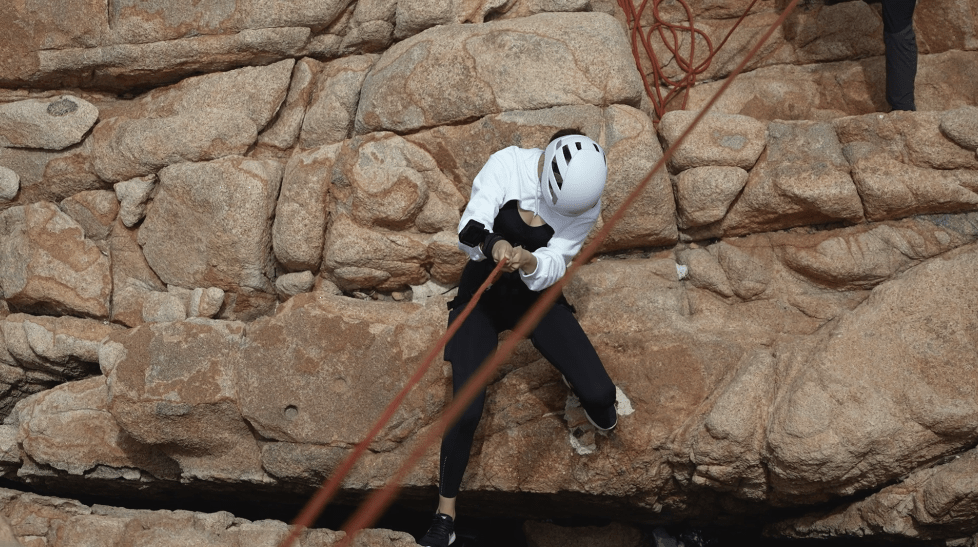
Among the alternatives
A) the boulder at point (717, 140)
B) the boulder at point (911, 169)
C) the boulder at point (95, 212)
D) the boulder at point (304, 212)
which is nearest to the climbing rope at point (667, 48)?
the boulder at point (717, 140)

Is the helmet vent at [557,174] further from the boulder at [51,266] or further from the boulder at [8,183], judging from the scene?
the boulder at [8,183]

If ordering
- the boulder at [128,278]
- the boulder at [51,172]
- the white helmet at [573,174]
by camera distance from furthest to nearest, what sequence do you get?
the boulder at [51,172], the boulder at [128,278], the white helmet at [573,174]

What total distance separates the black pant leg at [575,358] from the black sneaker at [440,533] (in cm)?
82

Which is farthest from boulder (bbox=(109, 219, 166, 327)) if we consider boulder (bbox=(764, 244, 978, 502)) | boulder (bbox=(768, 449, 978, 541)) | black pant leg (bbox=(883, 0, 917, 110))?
black pant leg (bbox=(883, 0, 917, 110))

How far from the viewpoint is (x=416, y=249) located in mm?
4957

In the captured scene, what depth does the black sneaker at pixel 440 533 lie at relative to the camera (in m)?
3.91

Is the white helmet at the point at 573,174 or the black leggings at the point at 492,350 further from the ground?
the white helmet at the point at 573,174

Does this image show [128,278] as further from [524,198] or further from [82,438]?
[524,198]

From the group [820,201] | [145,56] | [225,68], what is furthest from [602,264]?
[145,56]

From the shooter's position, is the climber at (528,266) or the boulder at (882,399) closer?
the climber at (528,266)

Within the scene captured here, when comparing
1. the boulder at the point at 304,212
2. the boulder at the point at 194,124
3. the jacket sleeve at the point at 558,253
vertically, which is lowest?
the boulder at the point at 304,212

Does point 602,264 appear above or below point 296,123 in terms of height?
below

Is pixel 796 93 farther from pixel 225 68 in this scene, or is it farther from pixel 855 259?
pixel 225 68

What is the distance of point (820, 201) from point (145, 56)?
4114 millimetres
